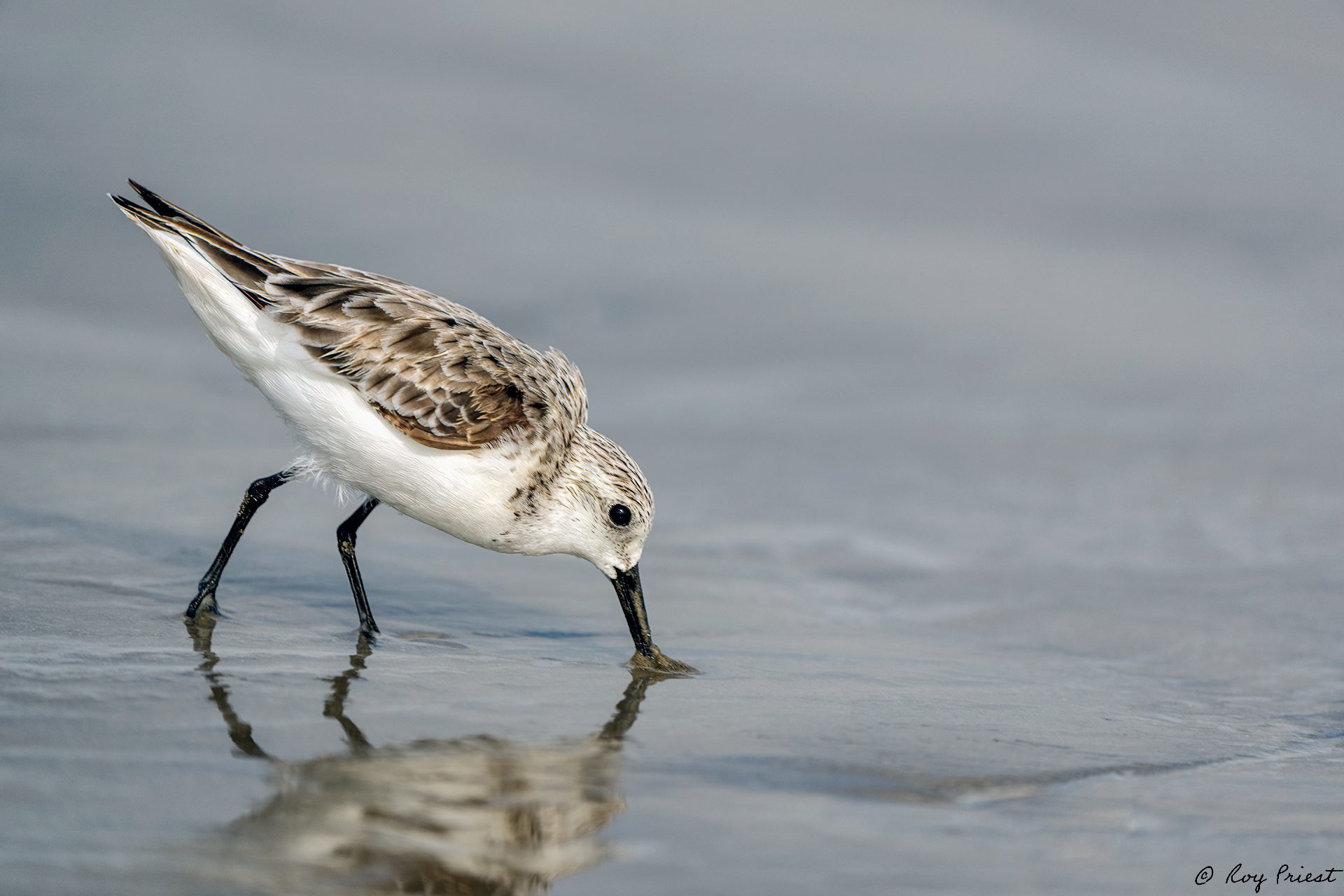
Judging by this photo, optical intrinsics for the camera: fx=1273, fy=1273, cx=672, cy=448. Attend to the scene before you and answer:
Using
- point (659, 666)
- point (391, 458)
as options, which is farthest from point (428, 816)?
point (391, 458)

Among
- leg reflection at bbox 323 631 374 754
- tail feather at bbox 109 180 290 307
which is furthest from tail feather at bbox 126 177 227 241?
leg reflection at bbox 323 631 374 754

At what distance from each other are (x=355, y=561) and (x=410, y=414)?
819 millimetres

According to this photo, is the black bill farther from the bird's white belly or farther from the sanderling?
the bird's white belly

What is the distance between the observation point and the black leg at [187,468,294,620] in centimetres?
554

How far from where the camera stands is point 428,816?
10.4 feet

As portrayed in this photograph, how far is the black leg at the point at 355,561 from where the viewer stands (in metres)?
5.71

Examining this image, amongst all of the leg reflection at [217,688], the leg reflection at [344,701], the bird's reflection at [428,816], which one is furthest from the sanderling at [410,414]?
the bird's reflection at [428,816]

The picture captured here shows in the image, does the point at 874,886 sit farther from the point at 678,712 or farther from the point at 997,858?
the point at 678,712

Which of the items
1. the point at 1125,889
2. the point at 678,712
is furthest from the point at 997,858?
the point at 678,712

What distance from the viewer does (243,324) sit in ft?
18.7

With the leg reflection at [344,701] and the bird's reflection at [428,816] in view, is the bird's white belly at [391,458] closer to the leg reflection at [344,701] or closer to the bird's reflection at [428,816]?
the leg reflection at [344,701]

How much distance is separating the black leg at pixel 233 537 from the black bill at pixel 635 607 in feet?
5.30

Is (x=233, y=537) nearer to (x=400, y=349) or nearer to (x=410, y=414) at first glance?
(x=410, y=414)

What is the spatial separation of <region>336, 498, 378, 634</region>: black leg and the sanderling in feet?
0.04
